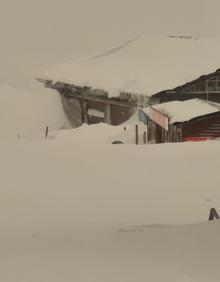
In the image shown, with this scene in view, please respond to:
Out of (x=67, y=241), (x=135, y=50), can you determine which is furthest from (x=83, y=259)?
(x=135, y=50)

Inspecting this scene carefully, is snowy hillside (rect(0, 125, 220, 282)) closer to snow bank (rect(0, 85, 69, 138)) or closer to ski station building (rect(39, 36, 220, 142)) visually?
ski station building (rect(39, 36, 220, 142))

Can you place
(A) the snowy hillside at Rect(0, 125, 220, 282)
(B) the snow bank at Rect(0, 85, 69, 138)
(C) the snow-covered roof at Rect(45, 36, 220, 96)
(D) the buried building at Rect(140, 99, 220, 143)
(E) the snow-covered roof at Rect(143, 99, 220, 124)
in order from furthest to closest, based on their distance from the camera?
1. (B) the snow bank at Rect(0, 85, 69, 138)
2. (C) the snow-covered roof at Rect(45, 36, 220, 96)
3. (E) the snow-covered roof at Rect(143, 99, 220, 124)
4. (D) the buried building at Rect(140, 99, 220, 143)
5. (A) the snowy hillside at Rect(0, 125, 220, 282)

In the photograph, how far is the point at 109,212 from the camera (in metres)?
4.73

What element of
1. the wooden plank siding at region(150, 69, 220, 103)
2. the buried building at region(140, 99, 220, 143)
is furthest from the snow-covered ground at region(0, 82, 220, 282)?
the wooden plank siding at region(150, 69, 220, 103)

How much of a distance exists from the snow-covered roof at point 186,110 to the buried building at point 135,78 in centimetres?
326

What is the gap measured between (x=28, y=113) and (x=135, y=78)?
622 cm

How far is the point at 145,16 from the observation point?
42.4 meters

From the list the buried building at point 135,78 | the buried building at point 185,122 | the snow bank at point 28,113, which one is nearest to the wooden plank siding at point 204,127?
the buried building at point 185,122

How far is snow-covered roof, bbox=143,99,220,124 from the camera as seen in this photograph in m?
13.3

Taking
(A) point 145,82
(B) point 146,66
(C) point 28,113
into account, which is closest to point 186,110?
(A) point 145,82

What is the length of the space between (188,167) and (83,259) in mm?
4379

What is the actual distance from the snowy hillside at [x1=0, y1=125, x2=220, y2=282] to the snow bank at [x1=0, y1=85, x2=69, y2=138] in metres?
13.6

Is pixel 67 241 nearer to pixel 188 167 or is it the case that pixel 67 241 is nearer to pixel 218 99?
pixel 188 167

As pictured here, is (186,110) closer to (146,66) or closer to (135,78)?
(135,78)
